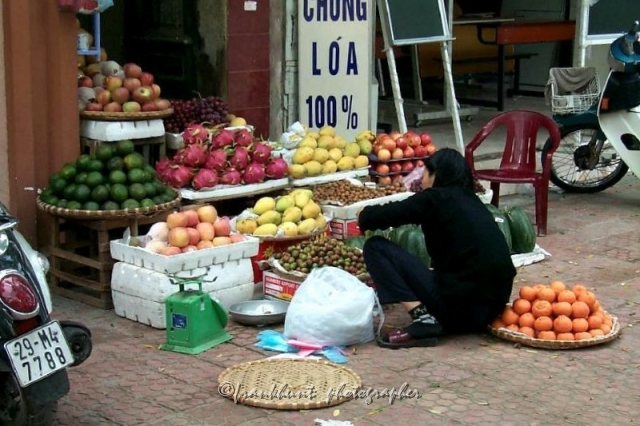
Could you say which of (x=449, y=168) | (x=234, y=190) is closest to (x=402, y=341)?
(x=449, y=168)

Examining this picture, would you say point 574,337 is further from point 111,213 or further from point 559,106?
point 559,106

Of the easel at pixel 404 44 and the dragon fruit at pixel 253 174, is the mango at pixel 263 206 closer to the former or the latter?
the dragon fruit at pixel 253 174

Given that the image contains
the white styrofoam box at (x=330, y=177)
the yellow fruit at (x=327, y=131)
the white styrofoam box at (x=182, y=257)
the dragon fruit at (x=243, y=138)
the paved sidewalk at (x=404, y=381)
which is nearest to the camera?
the paved sidewalk at (x=404, y=381)

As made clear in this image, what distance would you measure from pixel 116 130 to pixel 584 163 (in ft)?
15.4

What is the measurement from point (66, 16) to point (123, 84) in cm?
76

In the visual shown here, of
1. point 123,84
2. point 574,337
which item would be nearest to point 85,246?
point 123,84

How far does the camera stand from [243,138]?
26.1ft

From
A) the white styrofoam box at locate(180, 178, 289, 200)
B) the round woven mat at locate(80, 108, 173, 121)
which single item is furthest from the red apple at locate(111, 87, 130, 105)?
the white styrofoam box at locate(180, 178, 289, 200)

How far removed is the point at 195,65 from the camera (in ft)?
29.0

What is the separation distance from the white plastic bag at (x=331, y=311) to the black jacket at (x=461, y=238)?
41 centimetres

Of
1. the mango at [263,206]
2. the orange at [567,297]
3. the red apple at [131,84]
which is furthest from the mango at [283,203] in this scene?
the orange at [567,297]

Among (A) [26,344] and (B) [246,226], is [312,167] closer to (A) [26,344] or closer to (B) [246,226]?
(B) [246,226]

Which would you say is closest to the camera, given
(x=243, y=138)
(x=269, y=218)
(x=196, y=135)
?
(x=269, y=218)

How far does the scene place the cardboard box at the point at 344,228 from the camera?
774 centimetres
